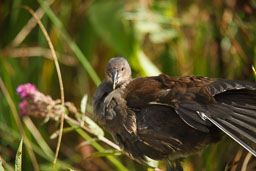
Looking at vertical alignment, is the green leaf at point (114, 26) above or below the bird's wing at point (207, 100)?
above

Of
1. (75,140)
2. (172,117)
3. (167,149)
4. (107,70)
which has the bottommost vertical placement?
(75,140)

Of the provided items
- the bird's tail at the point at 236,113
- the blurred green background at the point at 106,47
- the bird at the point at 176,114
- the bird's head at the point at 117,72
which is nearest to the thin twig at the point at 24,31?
the blurred green background at the point at 106,47

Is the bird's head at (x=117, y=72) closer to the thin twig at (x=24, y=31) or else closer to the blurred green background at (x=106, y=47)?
the blurred green background at (x=106, y=47)

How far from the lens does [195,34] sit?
3.56 m

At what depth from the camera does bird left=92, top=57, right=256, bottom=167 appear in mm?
2105

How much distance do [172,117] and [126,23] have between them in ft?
3.96

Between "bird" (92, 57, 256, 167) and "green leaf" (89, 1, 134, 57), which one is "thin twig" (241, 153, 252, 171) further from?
"green leaf" (89, 1, 134, 57)

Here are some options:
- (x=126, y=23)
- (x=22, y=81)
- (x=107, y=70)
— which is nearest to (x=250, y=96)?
(x=107, y=70)

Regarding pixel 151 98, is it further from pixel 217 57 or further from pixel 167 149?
pixel 217 57

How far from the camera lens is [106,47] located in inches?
150

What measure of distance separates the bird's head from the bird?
183mm

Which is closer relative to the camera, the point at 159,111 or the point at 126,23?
the point at 159,111

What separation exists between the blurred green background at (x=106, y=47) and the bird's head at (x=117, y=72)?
14.0 inches

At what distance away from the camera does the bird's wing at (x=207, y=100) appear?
2.08 meters
